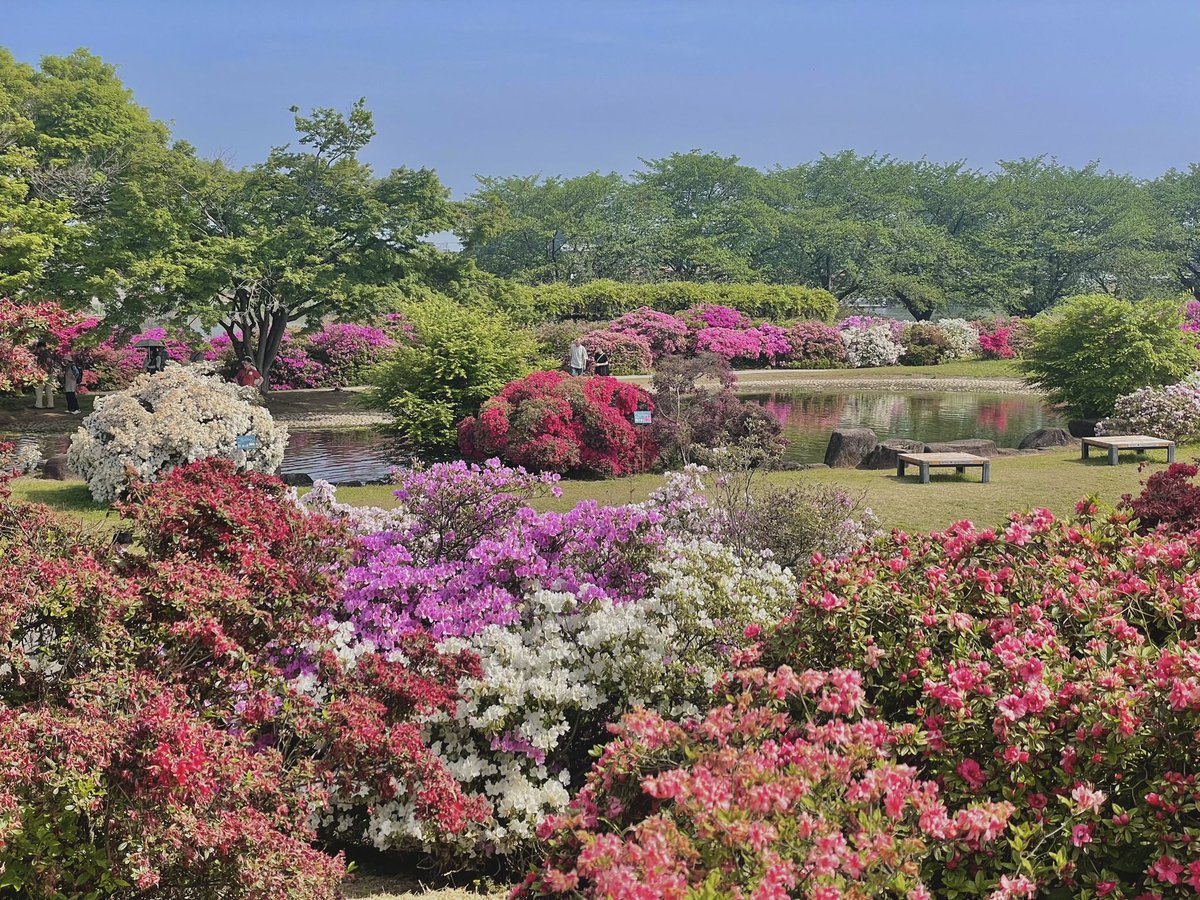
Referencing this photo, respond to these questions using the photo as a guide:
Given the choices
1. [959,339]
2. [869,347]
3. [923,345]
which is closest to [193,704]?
[869,347]

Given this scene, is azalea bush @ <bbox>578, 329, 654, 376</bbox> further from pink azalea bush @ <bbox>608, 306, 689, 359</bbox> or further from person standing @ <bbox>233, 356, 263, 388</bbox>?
person standing @ <bbox>233, 356, 263, 388</bbox>

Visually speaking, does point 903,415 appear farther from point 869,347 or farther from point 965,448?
point 869,347

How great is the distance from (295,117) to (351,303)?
4498 millimetres

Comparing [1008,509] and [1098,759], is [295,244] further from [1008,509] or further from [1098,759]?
[1098,759]

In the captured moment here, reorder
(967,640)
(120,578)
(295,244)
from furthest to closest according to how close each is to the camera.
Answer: (295,244), (120,578), (967,640)

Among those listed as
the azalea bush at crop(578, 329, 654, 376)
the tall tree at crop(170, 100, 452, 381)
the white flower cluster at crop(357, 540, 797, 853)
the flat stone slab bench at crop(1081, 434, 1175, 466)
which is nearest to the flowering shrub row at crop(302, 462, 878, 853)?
the white flower cluster at crop(357, 540, 797, 853)

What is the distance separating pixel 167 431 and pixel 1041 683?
32.1ft

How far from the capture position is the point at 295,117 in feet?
76.6

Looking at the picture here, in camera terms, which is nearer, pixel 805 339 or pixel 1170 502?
pixel 1170 502

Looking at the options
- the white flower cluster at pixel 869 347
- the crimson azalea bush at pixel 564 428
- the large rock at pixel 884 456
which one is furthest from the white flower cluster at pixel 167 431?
the white flower cluster at pixel 869 347

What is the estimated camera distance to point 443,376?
15.0 meters

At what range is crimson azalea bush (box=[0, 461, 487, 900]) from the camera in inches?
114

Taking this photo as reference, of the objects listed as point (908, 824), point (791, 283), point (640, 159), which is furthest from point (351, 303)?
point (640, 159)

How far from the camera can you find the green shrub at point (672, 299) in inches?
1553
